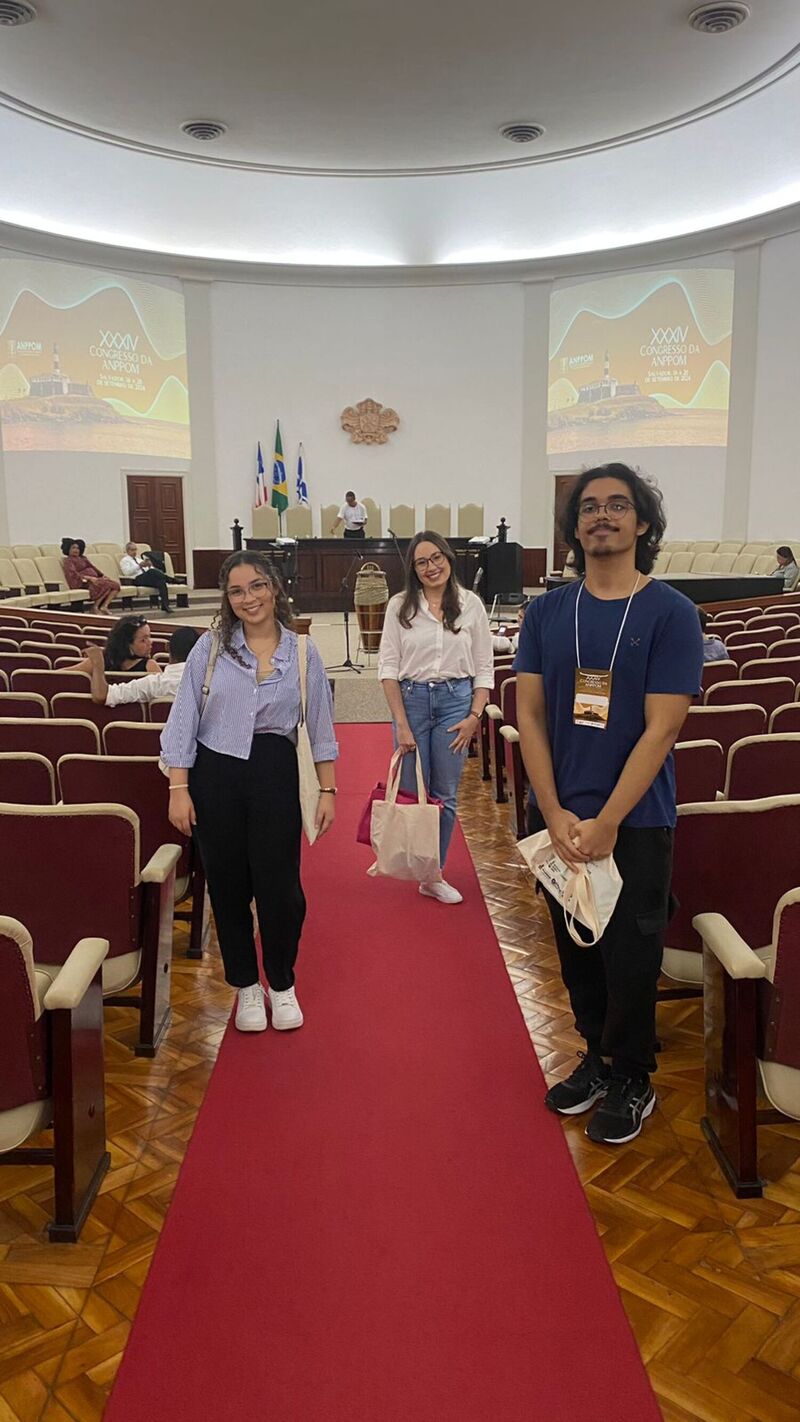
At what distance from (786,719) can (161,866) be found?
232cm

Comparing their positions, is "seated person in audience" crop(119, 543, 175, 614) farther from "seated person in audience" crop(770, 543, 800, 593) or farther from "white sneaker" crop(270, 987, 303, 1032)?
"white sneaker" crop(270, 987, 303, 1032)

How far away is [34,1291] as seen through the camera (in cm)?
172

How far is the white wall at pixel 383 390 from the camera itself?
50.3 ft

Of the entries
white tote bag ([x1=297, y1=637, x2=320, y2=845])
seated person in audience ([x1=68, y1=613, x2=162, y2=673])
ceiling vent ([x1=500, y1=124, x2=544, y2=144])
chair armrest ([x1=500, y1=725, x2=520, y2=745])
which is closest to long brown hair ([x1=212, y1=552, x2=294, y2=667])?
white tote bag ([x1=297, y1=637, x2=320, y2=845])

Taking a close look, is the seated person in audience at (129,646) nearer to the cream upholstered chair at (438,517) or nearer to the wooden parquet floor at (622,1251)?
the wooden parquet floor at (622,1251)

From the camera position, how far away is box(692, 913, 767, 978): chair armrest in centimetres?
184

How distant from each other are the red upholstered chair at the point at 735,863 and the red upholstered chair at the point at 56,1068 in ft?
4.48

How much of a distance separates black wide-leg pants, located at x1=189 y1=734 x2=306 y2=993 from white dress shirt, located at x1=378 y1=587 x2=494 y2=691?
95 cm

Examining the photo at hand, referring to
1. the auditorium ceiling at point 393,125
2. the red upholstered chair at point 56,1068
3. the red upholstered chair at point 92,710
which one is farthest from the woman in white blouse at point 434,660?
the auditorium ceiling at point 393,125

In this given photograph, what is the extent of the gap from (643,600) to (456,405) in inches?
574

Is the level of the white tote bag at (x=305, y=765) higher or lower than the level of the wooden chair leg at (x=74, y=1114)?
higher

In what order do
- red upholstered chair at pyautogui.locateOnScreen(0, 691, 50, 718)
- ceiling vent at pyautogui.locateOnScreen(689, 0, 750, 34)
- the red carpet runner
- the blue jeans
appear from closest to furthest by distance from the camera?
1. the red carpet runner
2. the blue jeans
3. red upholstered chair at pyautogui.locateOnScreen(0, 691, 50, 718)
4. ceiling vent at pyautogui.locateOnScreen(689, 0, 750, 34)

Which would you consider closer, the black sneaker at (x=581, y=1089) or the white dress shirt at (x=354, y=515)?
the black sneaker at (x=581, y=1089)

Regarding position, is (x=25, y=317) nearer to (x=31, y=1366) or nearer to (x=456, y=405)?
(x=456, y=405)
